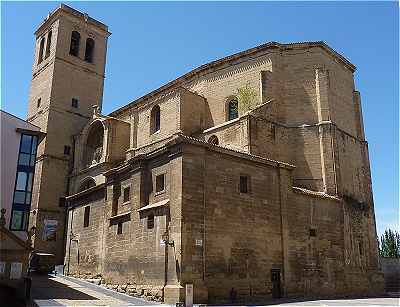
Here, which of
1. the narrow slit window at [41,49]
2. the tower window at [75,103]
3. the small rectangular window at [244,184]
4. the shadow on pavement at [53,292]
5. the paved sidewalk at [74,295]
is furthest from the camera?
the narrow slit window at [41,49]

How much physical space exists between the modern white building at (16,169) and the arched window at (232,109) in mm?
11100

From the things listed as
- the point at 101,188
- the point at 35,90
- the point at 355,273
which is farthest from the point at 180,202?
the point at 35,90

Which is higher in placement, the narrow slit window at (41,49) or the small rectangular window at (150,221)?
the narrow slit window at (41,49)

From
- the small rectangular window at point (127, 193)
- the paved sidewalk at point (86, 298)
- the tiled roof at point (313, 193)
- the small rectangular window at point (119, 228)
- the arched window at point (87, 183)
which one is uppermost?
the arched window at point (87, 183)

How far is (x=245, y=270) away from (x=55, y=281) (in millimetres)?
9407

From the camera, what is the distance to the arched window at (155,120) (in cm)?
2822

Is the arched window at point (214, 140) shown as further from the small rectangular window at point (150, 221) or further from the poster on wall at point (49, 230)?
the poster on wall at point (49, 230)

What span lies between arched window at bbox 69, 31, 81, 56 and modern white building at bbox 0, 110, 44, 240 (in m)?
16.4

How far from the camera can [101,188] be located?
851 inches

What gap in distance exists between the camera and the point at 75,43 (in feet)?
124

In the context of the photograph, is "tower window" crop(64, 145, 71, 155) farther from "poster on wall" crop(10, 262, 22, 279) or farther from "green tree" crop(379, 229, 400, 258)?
"green tree" crop(379, 229, 400, 258)

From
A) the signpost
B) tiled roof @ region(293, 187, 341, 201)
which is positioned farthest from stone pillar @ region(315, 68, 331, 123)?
the signpost

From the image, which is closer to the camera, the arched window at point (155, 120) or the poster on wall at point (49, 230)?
the arched window at point (155, 120)

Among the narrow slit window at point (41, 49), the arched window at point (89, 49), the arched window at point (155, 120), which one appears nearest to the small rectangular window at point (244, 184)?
the arched window at point (155, 120)
